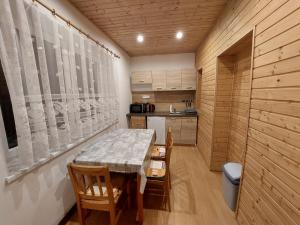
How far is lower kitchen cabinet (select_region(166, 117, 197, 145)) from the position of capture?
400cm

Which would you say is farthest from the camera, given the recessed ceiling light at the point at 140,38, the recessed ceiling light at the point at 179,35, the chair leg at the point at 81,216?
the recessed ceiling light at the point at 140,38

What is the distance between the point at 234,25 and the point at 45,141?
95.1 inches

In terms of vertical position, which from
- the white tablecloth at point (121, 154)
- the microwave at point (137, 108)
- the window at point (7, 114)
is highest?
the window at point (7, 114)

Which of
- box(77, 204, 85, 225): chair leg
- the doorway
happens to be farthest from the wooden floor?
the doorway

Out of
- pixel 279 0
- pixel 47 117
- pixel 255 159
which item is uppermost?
pixel 279 0

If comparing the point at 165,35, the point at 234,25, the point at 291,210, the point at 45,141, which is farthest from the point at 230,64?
the point at 45,141

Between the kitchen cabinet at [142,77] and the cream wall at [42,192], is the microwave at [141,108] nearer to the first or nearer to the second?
the kitchen cabinet at [142,77]

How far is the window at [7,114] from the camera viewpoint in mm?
1127

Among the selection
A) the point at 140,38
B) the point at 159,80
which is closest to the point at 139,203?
the point at 140,38

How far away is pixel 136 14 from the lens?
2.17 m

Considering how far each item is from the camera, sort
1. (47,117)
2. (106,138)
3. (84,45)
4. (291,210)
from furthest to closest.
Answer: (106,138) → (84,45) → (47,117) → (291,210)

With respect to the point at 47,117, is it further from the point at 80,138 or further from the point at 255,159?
the point at 255,159


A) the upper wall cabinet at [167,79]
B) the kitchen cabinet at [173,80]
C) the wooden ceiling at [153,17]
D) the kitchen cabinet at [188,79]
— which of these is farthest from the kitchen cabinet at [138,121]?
the wooden ceiling at [153,17]

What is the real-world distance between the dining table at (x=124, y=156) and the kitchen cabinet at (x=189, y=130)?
76.2 inches
